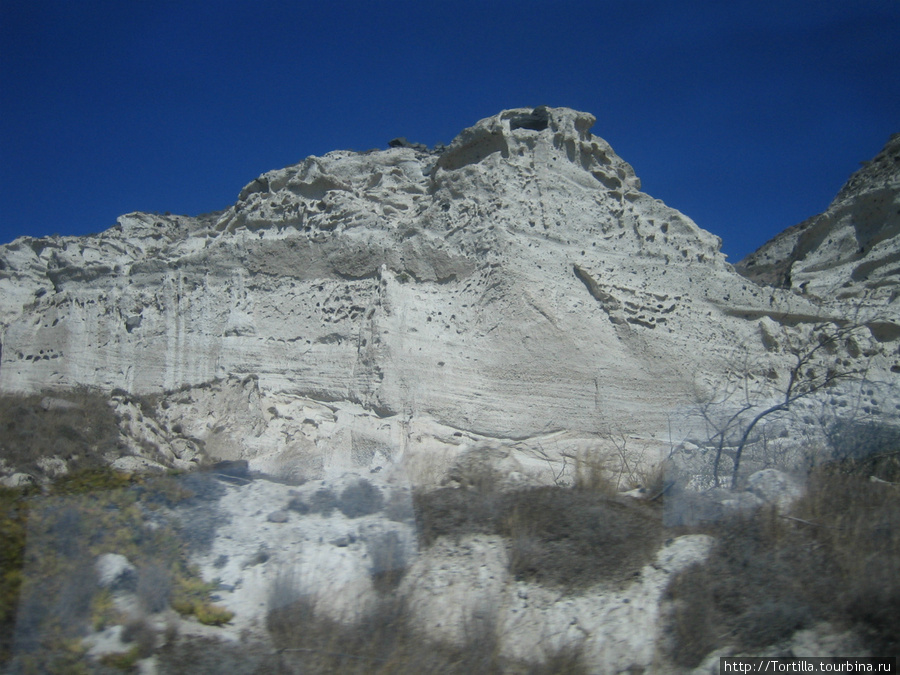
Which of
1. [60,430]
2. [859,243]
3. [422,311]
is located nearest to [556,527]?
[422,311]

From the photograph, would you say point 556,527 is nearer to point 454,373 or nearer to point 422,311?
point 454,373

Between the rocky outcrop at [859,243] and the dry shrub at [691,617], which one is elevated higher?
the rocky outcrop at [859,243]

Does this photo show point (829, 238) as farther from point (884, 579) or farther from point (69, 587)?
point (69, 587)

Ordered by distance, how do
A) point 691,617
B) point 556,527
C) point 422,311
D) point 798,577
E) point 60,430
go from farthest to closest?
point 422,311 → point 60,430 → point 556,527 → point 798,577 → point 691,617

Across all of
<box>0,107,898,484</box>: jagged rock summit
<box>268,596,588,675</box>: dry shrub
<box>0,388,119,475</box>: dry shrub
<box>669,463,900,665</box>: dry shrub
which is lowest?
<box>268,596,588,675</box>: dry shrub

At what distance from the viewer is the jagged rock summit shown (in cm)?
941

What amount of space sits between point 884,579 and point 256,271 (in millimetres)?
9047

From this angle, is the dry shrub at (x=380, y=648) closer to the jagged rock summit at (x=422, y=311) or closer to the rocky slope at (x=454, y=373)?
the rocky slope at (x=454, y=373)

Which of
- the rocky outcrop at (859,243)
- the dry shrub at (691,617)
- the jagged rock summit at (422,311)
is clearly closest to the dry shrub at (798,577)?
the dry shrub at (691,617)

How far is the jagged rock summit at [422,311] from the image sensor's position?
370 inches

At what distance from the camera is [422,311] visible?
10.1 meters

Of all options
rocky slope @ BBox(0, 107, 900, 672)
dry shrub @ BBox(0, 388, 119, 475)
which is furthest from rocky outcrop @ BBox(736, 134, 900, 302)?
dry shrub @ BBox(0, 388, 119, 475)

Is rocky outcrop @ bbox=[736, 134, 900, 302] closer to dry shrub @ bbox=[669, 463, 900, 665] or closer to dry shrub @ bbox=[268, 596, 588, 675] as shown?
dry shrub @ bbox=[669, 463, 900, 665]

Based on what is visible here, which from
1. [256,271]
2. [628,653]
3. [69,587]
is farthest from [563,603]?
[256,271]
